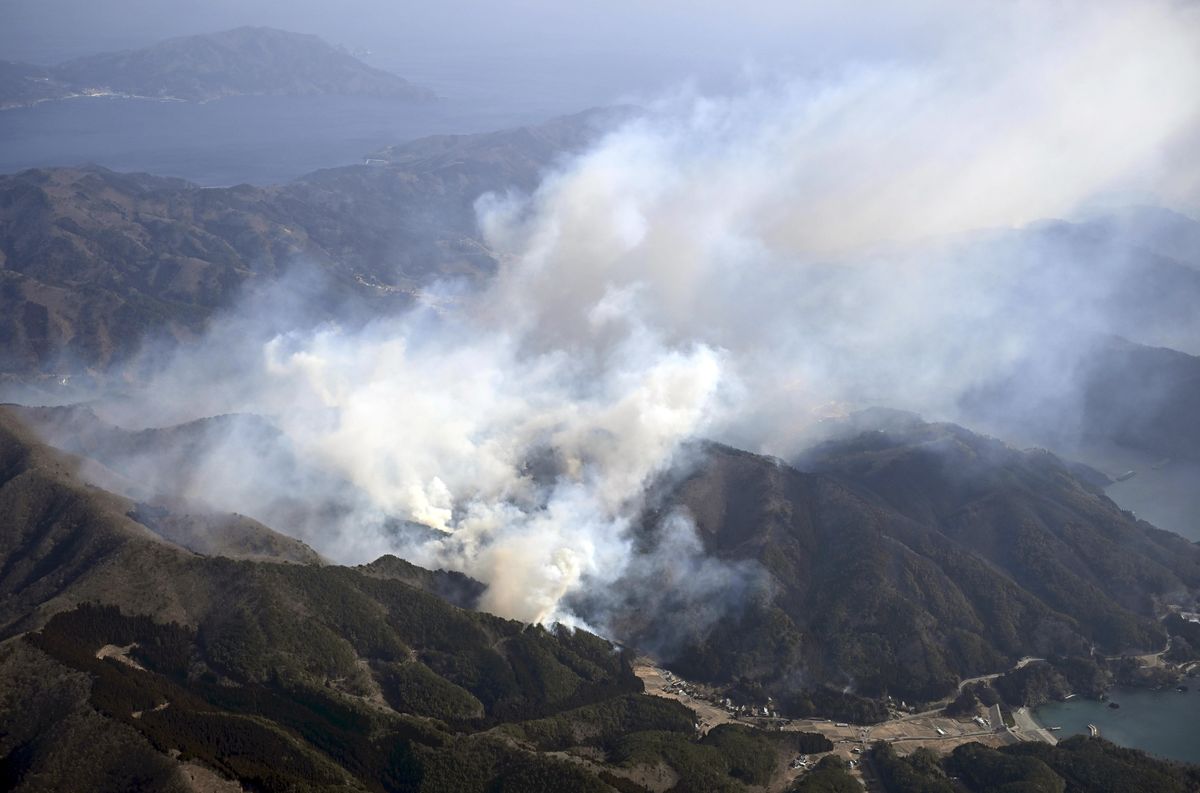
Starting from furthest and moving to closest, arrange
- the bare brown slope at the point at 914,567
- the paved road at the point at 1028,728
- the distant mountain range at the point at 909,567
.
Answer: the bare brown slope at the point at 914,567
the distant mountain range at the point at 909,567
the paved road at the point at 1028,728

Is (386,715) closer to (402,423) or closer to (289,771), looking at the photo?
(289,771)

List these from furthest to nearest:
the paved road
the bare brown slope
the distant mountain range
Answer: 1. the bare brown slope
2. the distant mountain range
3. the paved road

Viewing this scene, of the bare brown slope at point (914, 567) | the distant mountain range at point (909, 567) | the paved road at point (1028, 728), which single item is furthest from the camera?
the bare brown slope at point (914, 567)

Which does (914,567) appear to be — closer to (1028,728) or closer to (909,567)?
(909,567)

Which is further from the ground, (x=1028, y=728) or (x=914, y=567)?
(x=914, y=567)

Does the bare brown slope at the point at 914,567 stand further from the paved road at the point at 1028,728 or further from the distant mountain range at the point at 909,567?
the paved road at the point at 1028,728

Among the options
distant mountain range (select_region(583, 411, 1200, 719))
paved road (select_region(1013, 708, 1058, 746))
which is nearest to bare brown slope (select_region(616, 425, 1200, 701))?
distant mountain range (select_region(583, 411, 1200, 719))

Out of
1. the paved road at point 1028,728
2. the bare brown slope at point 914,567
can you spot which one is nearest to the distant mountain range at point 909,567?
the bare brown slope at point 914,567

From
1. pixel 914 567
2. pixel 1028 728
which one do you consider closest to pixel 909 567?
pixel 914 567

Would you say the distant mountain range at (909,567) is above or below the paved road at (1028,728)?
above

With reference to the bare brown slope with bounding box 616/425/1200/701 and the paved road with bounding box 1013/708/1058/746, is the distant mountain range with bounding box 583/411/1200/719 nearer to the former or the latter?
the bare brown slope with bounding box 616/425/1200/701

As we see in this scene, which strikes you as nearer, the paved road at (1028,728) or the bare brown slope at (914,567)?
the paved road at (1028,728)
